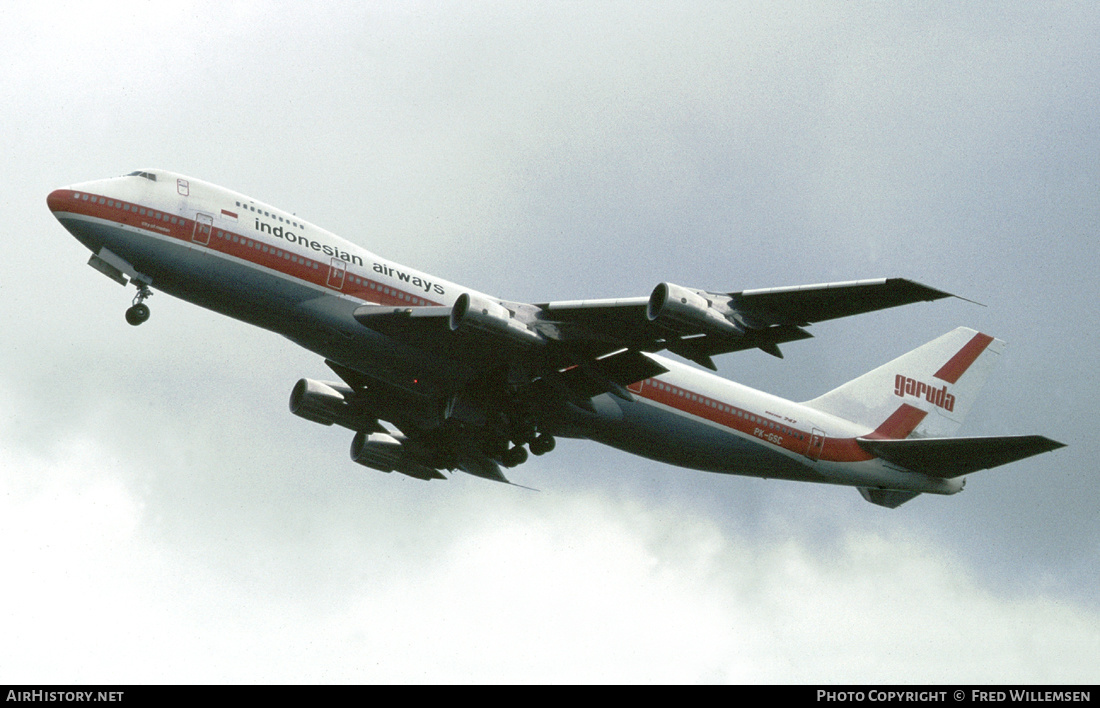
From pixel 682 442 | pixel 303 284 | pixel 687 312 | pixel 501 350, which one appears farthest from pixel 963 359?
pixel 303 284

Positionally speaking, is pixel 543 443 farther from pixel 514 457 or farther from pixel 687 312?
pixel 687 312

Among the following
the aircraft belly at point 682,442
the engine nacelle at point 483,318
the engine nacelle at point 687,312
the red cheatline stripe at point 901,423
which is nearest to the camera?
the engine nacelle at point 687,312

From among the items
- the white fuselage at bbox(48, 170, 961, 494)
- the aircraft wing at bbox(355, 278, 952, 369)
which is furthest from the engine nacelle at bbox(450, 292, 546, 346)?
the white fuselage at bbox(48, 170, 961, 494)

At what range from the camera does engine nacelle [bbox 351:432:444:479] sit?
44.3 metres

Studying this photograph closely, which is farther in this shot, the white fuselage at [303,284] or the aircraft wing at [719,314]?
the white fuselage at [303,284]

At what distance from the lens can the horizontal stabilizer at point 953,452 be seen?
37.0 meters

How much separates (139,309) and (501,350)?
10.5m

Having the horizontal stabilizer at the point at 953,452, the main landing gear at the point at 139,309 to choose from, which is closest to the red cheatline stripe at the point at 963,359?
the horizontal stabilizer at the point at 953,452

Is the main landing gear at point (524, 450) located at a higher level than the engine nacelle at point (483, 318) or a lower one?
lower

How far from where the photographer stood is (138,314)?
32438 mm

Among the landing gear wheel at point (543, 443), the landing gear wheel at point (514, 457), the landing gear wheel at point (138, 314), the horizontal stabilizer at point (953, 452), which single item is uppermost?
the landing gear wheel at point (138, 314)

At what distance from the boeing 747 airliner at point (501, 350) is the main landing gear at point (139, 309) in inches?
1.7

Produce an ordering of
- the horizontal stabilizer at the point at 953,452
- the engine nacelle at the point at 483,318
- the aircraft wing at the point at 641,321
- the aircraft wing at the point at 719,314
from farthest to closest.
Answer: the horizontal stabilizer at the point at 953,452, the engine nacelle at the point at 483,318, the aircraft wing at the point at 641,321, the aircraft wing at the point at 719,314

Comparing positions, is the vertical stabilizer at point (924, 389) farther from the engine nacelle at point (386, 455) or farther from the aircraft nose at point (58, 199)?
the aircraft nose at point (58, 199)
